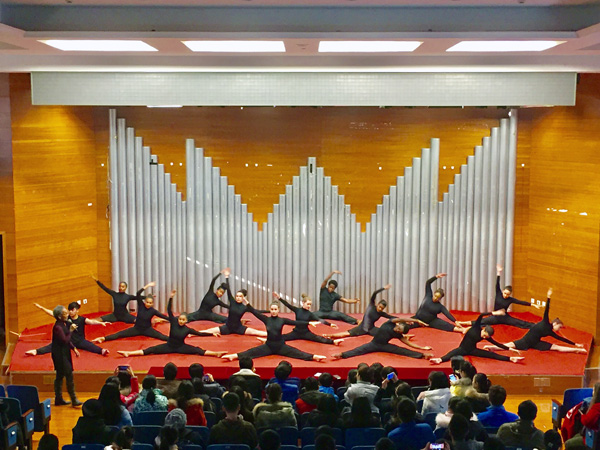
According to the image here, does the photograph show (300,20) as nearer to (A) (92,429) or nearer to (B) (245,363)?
(B) (245,363)

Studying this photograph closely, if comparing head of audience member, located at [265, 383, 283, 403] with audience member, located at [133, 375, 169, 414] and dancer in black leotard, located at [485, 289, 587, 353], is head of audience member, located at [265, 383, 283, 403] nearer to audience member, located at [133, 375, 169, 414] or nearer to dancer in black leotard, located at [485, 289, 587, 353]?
audience member, located at [133, 375, 169, 414]

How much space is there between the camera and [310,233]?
12.7 meters

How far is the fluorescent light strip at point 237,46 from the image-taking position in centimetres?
751

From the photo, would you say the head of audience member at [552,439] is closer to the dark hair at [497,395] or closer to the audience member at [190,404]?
the dark hair at [497,395]

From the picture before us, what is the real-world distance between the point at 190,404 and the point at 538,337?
547cm

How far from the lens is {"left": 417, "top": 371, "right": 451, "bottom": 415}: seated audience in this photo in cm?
739

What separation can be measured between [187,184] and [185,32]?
580 centimetres

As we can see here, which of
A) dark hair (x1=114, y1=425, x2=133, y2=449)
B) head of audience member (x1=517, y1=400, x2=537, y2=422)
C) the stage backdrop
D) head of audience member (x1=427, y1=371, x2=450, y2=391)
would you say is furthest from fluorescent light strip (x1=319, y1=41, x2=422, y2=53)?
the stage backdrop

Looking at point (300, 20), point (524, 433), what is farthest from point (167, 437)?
point (300, 20)

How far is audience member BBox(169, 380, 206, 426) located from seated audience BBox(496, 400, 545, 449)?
251cm

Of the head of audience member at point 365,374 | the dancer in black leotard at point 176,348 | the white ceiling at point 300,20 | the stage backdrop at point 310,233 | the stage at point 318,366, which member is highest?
the white ceiling at point 300,20

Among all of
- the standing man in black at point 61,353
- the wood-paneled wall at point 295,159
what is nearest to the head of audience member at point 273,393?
the standing man in black at point 61,353

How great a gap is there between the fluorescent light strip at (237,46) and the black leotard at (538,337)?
5.09 meters

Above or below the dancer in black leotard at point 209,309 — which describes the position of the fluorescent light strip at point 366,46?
above
